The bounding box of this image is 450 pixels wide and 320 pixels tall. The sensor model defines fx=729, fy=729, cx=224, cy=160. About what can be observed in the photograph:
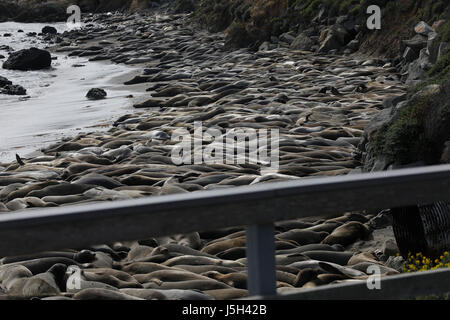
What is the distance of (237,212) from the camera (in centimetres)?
238

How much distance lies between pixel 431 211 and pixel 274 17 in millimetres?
23415

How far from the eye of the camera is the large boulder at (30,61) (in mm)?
29312

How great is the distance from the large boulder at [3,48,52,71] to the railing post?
1110 inches

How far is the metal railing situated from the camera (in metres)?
2.22

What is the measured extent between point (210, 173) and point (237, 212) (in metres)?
7.02

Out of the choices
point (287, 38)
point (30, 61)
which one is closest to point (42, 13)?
point (30, 61)

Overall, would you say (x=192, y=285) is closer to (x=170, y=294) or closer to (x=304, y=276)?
(x=170, y=294)

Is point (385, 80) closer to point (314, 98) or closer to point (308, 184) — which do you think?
point (314, 98)

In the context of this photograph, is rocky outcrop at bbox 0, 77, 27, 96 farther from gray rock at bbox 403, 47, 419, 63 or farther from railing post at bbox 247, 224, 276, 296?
railing post at bbox 247, 224, 276, 296

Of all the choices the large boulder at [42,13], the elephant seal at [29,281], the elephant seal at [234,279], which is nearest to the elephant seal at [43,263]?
the elephant seal at [29,281]

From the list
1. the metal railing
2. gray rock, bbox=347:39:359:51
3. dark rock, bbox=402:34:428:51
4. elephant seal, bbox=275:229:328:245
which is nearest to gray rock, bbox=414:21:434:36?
dark rock, bbox=402:34:428:51

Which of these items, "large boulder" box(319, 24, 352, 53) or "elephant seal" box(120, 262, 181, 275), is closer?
"elephant seal" box(120, 262, 181, 275)

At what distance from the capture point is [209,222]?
236 cm

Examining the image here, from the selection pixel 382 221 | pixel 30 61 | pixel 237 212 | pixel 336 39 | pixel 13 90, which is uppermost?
pixel 237 212
